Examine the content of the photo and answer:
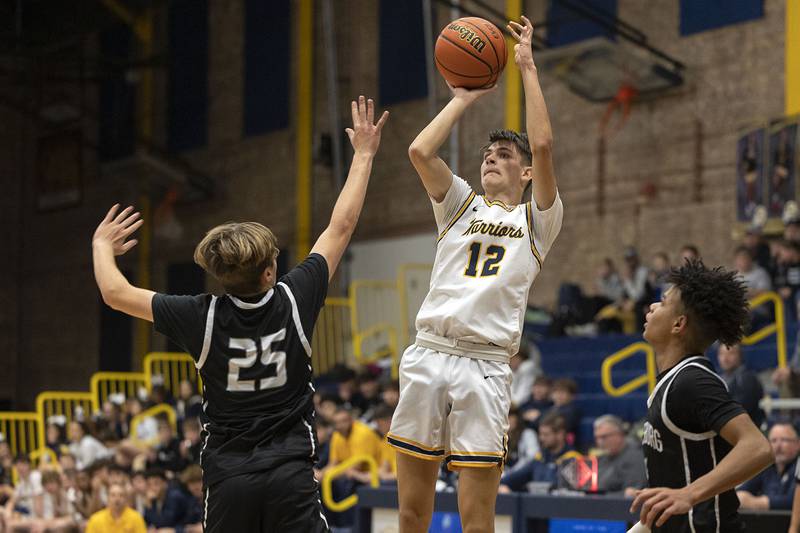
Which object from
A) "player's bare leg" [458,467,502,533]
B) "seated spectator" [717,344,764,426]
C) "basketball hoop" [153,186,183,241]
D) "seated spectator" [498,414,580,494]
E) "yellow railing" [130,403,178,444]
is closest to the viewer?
"player's bare leg" [458,467,502,533]

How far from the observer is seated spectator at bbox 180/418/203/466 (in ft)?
40.5

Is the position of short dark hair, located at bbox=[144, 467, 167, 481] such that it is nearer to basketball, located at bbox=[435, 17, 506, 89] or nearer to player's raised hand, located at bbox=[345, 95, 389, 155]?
basketball, located at bbox=[435, 17, 506, 89]

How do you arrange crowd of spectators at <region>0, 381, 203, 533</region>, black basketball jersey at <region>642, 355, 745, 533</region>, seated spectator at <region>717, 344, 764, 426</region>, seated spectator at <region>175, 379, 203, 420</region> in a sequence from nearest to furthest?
black basketball jersey at <region>642, 355, 745, 533</region> → seated spectator at <region>717, 344, 764, 426</region> → crowd of spectators at <region>0, 381, 203, 533</region> → seated spectator at <region>175, 379, 203, 420</region>

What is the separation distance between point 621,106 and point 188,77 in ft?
31.3

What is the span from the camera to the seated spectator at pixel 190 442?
12.3 metres

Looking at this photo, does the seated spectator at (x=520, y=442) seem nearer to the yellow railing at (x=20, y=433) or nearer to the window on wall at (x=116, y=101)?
the yellow railing at (x=20, y=433)

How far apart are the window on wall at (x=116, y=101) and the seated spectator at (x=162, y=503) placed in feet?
38.5

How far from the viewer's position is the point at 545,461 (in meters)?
9.66

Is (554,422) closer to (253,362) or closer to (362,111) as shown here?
(362,111)

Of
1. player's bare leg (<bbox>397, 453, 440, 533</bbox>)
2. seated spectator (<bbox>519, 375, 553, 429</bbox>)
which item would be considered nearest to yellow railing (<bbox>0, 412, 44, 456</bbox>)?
seated spectator (<bbox>519, 375, 553, 429</bbox>)

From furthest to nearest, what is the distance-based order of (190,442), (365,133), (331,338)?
(331,338)
(190,442)
(365,133)

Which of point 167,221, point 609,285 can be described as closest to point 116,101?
point 167,221

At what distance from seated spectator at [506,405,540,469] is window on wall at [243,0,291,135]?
10834 mm

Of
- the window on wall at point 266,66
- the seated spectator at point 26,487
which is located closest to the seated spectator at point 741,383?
the seated spectator at point 26,487
